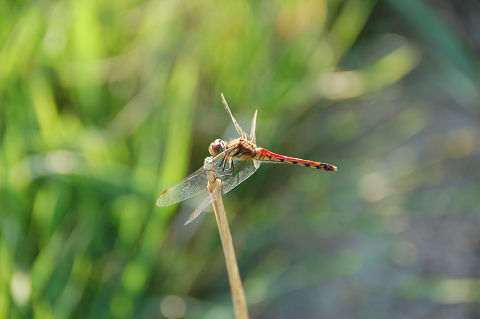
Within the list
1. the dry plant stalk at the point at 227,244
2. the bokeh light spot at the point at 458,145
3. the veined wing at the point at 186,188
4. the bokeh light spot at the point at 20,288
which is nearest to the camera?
the dry plant stalk at the point at 227,244

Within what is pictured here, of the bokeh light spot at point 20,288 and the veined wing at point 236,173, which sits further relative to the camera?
the bokeh light spot at point 20,288

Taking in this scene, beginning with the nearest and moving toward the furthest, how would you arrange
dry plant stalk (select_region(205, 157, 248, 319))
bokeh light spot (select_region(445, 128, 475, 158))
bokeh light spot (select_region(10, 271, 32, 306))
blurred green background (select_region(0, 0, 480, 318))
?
dry plant stalk (select_region(205, 157, 248, 319)), bokeh light spot (select_region(10, 271, 32, 306)), blurred green background (select_region(0, 0, 480, 318)), bokeh light spot (select_region(445, 128, 475, 158))

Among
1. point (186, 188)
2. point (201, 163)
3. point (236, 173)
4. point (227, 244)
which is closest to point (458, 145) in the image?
point (201, 163)

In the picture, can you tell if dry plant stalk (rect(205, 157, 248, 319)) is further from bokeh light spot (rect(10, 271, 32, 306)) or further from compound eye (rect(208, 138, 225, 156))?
bokeh light spot (rect(10, 271, 32, 306))

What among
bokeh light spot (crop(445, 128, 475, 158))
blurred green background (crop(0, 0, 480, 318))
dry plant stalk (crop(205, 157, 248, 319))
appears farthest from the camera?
bokeh light spot (crop(445, 128, 475, 158))

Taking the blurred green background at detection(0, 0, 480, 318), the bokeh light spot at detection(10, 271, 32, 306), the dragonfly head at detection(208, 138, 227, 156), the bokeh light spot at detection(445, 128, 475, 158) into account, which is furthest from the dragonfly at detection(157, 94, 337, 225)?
the bokeh light spot at detection(445, 128, 475, 158)

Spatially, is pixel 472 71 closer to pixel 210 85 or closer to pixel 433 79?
pixel 433 79

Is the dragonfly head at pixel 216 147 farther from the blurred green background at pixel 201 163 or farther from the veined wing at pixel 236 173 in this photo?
the blurred green background at pixel 201 163

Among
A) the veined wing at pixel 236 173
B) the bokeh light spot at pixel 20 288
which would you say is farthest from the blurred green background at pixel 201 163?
the veined wing at pixel 236 173
